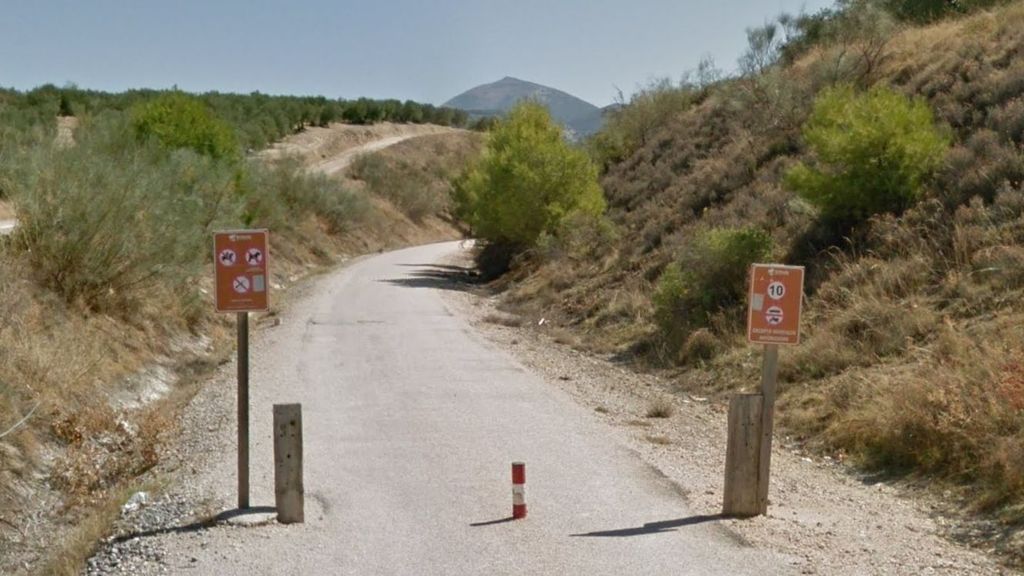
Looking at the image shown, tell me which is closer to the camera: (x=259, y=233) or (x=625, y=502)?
(x=259, y=233)

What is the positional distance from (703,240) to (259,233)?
1386cm

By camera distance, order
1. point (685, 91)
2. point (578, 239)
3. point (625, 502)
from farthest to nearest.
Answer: point (685, 91), point (578, 239), point (625, 502)

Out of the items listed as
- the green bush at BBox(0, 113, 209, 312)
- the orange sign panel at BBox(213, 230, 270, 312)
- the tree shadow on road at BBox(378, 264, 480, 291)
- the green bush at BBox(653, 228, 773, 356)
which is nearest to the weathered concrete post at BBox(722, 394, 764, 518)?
the orange sign panel at BBox(213, 230, 270, 312)

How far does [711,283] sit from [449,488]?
454 inches

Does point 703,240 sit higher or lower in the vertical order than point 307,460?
higher

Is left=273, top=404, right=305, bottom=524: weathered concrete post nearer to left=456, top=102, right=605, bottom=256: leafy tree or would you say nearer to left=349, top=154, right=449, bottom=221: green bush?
left=456, top=102, right=605, bottom=256: leafy tree

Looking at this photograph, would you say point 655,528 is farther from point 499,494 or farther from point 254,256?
point 254,256

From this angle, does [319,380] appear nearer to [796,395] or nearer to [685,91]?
[796,395]

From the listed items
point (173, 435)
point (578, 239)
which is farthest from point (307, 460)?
point (578, 239)

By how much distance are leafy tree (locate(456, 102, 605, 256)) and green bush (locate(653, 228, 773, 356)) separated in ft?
52.9

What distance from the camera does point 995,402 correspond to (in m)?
11.2

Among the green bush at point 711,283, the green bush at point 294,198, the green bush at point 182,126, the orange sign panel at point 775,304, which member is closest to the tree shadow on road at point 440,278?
the green bush at point 294,198

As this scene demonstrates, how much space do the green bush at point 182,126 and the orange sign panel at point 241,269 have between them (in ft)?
82.1

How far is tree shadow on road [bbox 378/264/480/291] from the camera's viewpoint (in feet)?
A: 129
